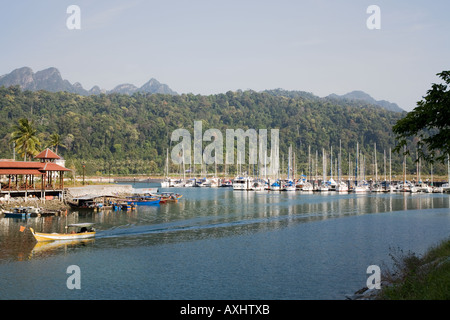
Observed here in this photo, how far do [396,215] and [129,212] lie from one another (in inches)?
1836

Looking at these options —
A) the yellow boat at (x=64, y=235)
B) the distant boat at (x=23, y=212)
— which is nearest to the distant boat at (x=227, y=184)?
the distant boat at (x=23, y=212)

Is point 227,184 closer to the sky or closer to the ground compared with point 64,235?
closer to the sky

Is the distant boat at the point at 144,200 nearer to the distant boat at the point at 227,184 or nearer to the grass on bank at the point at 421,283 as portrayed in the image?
the grass on bank at the point at 421,283

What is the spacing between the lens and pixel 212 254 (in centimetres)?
4172

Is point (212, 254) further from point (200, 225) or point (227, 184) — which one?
point (227, 184)

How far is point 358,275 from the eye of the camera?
33.2 m

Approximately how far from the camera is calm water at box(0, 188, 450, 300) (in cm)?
3023

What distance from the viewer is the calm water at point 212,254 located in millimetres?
30234

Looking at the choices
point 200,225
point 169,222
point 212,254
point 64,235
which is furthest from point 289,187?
point 212,254

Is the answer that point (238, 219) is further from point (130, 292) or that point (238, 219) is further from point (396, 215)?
point (130, 292)

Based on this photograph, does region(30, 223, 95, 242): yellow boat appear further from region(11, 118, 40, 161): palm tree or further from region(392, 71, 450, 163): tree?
region(11, 118, 40, 161): palm tree

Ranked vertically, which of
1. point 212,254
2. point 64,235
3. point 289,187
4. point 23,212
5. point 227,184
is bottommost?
point 212,254

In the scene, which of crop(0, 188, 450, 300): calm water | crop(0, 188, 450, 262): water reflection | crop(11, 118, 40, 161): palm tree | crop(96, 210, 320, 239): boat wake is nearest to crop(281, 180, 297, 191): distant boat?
crop(0, 188, 450, 262): water reflection
